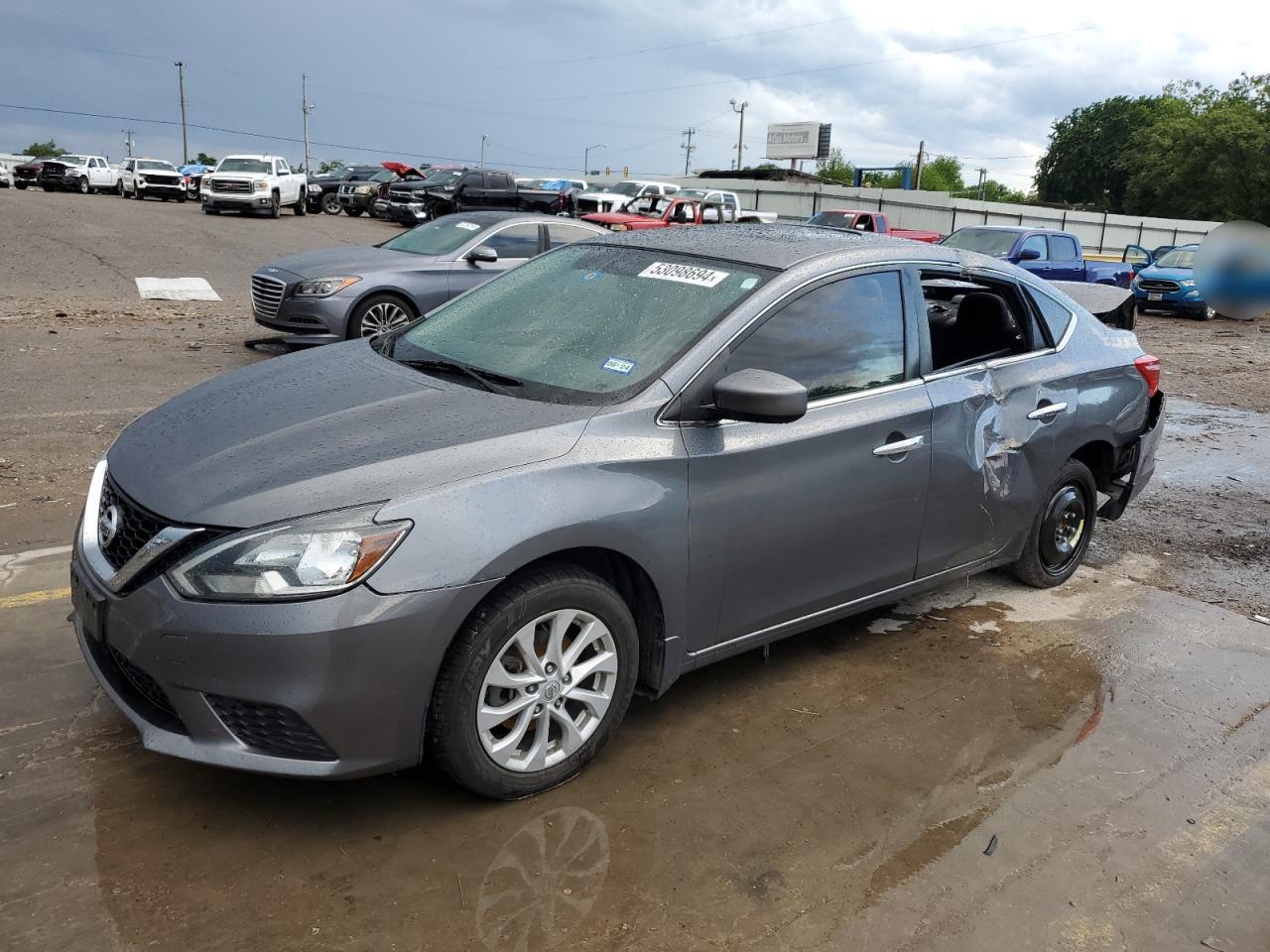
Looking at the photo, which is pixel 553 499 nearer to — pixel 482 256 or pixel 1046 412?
pixel 1046 412

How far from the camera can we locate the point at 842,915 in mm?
2791

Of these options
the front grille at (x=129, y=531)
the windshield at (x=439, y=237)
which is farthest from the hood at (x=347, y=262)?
the front grille at (x=129, y=531)

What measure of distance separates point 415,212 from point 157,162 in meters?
12.7

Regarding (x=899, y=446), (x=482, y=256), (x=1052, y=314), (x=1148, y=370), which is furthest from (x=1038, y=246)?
(x=899, y=446)

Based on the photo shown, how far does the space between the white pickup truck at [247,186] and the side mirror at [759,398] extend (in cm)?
2890

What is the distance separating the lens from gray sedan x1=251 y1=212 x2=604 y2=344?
32.2 ft

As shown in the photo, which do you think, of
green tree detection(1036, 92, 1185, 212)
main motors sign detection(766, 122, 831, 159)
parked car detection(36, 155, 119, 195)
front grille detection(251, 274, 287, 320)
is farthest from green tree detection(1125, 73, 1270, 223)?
parked car detection(36, 155, 119, 195)

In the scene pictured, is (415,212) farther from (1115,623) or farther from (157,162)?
(1115,623)

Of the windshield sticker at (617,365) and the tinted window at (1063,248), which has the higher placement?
the tinted window at (1063,248)

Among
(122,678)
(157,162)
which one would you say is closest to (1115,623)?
(122,678)

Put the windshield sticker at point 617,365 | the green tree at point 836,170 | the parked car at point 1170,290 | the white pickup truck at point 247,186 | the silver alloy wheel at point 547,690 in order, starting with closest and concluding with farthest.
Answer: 1. the silver alloy wheel at point 547,690
2. the windshield sticker at point 617,365
3. the parked car at point 1170,290
4. the white pickup truck at point 247,186
5. the green tree at point 836,170

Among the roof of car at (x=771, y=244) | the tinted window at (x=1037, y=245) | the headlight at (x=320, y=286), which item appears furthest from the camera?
the tinted window at (x=1037, y=245)

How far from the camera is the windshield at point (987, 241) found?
19391 mm

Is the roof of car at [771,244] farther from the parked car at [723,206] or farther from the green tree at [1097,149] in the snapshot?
the green tree at [1097,149]
